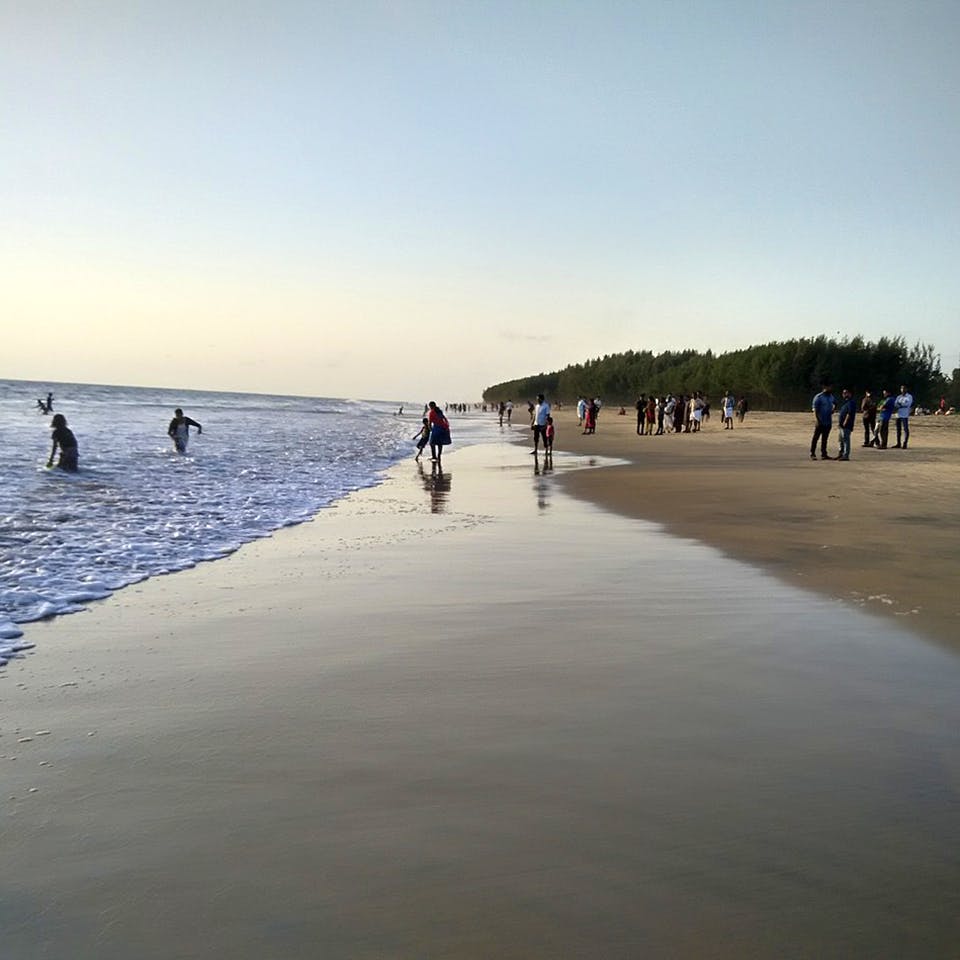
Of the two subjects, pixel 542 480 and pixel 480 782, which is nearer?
pixel 480 782

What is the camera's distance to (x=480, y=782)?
10.8 ft

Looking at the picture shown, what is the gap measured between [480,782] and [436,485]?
14462 mm

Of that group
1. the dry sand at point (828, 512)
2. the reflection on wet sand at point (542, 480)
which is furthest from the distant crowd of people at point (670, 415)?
the reflection on wet sand at point (542, 480)

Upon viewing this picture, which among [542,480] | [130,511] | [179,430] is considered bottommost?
[130,511]

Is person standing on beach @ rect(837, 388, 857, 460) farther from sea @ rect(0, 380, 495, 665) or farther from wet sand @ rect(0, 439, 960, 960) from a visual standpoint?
wet sand @ rect(0, 439, 960, 960)

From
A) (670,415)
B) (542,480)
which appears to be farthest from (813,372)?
(542,480)

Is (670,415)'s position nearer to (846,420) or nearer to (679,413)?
(679,413)

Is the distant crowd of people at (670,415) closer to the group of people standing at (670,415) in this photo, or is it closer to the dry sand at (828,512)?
the group of people standing at (670,415)

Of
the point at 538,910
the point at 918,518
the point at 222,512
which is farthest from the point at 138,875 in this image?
the point at 918,518

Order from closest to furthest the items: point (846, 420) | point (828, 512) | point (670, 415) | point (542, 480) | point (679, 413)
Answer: point (828, 512), point (542, 480), point (846, 420), point (679, 413), point (670, 415)

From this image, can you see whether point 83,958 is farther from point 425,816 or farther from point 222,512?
point 222,512

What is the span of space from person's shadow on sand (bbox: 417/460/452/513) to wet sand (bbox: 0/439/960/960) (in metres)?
7.24

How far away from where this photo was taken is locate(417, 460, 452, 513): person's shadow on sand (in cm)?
1380

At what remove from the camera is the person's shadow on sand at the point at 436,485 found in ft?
45.3
